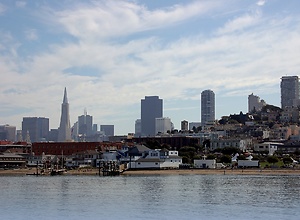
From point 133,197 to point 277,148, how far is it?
10375cm

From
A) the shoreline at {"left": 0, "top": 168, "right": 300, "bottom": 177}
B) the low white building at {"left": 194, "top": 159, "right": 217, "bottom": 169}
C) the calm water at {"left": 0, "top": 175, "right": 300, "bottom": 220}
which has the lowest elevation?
the calm water at {"left": 0, "top": 175, "right": 300, "bottom": 220}

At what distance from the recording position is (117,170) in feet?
334

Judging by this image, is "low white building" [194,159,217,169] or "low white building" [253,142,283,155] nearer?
"low white building" [194,159,217,169]

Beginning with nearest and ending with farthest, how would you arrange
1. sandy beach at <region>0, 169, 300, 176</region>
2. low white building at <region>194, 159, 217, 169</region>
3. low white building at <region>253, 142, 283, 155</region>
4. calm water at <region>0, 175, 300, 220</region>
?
calm water at <region>0, 175, 300, 220</region> < sandy beach at <region>0, 169, 300, 176</region> < low white building at <region>194, 159, 217, 169</region> < low white building at <region>253, 142, 283, 155</region>

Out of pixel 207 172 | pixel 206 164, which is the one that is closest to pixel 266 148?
pixel 206 164

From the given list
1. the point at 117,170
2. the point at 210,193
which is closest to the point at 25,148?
the point at 117,170

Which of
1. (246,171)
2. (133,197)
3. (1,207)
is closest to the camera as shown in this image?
(1,207)

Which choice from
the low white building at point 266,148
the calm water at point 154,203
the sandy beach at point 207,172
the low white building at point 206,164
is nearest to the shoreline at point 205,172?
the sandy beach at point 207,172

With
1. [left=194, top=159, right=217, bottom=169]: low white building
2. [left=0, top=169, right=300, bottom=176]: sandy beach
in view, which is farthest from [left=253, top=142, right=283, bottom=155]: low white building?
[left=0, top=169, right=300, bottom=176]: sandy beach

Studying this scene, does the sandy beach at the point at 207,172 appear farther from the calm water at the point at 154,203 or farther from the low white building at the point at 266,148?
the low white building at the point at 266,148

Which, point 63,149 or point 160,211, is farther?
point 63,149

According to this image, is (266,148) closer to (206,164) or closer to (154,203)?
(206,164)

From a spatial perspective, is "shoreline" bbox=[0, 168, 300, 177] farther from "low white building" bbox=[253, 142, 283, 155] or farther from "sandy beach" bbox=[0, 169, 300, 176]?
"low white building" bbox=[253, 142, 283, 155]

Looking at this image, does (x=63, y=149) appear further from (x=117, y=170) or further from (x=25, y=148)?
(x=117, y=170)
